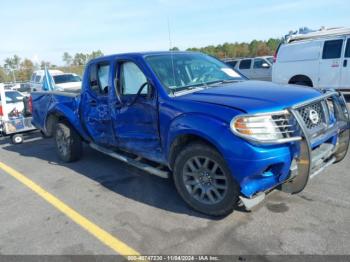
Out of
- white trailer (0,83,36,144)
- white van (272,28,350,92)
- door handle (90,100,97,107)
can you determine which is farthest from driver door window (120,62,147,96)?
white van (272,28,350,92)

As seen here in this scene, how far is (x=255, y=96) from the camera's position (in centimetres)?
347

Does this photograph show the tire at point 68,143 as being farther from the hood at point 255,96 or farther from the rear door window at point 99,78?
the hood at point 255,96

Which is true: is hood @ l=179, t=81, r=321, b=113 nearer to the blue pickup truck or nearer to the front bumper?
the blue pickup truck

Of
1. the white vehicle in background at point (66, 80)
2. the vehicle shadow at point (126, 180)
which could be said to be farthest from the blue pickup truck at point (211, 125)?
the white vehicle in background at point (66, 80)

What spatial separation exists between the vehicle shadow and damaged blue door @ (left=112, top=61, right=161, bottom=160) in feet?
1.77

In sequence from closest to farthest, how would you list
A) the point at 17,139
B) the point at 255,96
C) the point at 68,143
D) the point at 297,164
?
the point at 297,164
the point at 255,96
the point at 68,143
the point at 17,139

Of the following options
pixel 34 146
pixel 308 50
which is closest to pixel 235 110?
pixel 34 146

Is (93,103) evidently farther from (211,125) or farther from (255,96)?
(255,96)

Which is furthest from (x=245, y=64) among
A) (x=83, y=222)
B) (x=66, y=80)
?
(x=83, y=222)

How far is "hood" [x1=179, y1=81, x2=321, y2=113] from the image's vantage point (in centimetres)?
323

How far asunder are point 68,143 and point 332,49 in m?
8.17

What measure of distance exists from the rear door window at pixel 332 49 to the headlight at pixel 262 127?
26.3 ft

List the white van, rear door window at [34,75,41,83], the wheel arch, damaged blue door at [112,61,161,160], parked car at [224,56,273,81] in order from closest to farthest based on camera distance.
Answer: damaged blue door at [112,61,161,160] < the wheel arch < the white van < parked car at [224,56,273,81] < rear door window at [34,75,41,83]

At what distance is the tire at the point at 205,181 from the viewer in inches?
134
